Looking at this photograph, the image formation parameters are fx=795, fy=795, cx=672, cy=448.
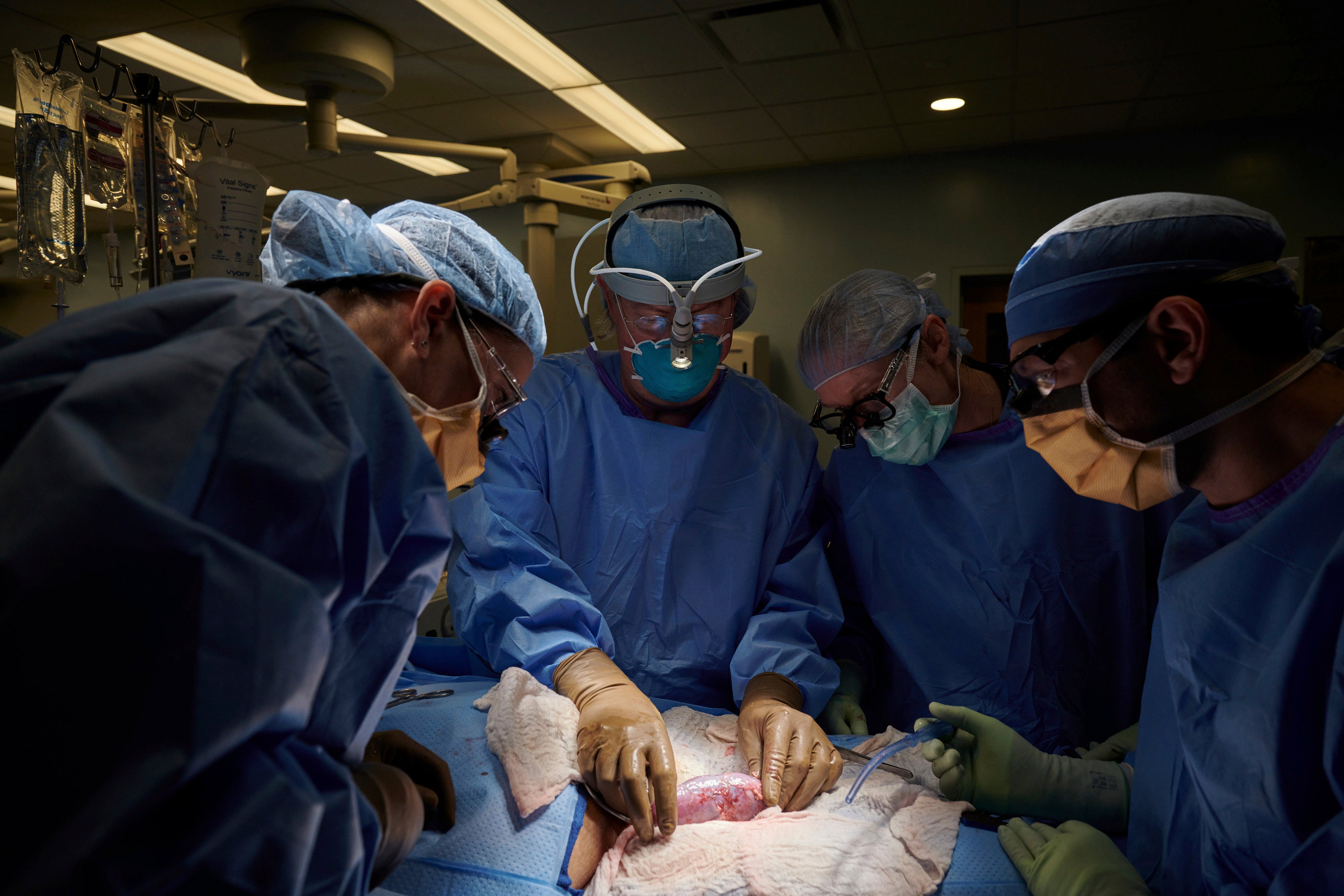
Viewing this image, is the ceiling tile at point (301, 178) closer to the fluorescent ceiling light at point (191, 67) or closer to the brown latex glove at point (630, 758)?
the fluorescent ceiling light at point (191, 67)

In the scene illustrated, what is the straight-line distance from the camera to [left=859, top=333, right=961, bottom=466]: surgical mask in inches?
76.2

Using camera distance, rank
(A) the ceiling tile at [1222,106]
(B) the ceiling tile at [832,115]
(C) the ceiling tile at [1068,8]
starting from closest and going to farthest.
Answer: (C) the ceiling tile at [1068,8] < (A) the ceiling tile at [1222,106] < (B) the ceiling tile at [832,115]

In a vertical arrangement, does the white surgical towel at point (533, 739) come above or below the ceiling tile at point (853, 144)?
below

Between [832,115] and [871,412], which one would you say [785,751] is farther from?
[832,115]

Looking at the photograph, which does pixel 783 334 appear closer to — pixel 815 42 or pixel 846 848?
pixel 815 42

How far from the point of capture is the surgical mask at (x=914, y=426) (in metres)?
1.93

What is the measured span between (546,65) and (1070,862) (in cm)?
444

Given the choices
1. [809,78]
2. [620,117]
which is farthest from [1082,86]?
[620,117]

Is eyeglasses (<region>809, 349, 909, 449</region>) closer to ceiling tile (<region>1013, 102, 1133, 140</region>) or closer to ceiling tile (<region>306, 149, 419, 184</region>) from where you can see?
ceiling tile (<region>1013, 102, 1133, 140</region>)

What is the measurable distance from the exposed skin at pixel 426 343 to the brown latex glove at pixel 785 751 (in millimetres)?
851

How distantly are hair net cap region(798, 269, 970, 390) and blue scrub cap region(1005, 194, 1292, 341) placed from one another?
62cm

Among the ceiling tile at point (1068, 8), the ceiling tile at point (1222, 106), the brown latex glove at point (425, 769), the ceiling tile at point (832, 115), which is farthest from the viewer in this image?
the ceiling tile at point (832, 115)

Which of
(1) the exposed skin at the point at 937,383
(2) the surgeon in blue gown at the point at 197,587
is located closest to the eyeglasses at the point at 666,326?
(1) the exposed skin at the point at 937,383


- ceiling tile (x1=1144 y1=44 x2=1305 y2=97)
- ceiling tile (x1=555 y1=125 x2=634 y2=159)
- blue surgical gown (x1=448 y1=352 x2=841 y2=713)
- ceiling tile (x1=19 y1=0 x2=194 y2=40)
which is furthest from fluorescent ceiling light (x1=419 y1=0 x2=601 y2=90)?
ceiling tile (x1=1144 y1=44 x2=1305 y2=97)
